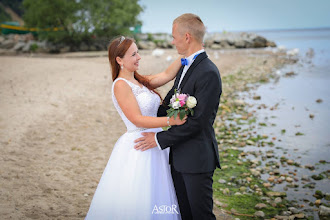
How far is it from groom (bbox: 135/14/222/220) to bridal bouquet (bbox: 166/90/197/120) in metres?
0.11

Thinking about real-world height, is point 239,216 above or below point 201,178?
below

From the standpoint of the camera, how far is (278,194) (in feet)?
21.5

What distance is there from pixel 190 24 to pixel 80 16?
2990 centimetres

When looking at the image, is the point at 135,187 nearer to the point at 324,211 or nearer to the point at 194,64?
the point at 194,64

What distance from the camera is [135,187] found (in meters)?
3.89

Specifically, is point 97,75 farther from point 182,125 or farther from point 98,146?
point 182,125

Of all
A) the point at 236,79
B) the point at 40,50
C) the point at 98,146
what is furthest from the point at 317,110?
the point at 40,50

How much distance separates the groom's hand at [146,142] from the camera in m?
3.86

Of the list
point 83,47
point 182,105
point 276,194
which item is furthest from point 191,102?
point 83,47

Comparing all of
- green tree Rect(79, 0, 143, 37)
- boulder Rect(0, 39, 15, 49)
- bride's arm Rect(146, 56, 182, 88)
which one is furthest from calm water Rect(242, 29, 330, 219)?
boulder Rect(0, 39, 15, 49)

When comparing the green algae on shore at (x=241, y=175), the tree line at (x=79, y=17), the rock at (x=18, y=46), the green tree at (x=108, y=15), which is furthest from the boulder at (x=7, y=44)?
the green algae on shore at (x=241, y=175)

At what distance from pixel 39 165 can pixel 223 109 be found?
7493 millimetres

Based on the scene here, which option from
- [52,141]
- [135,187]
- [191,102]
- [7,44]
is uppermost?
[7,44]

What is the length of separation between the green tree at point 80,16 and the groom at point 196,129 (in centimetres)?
2848
